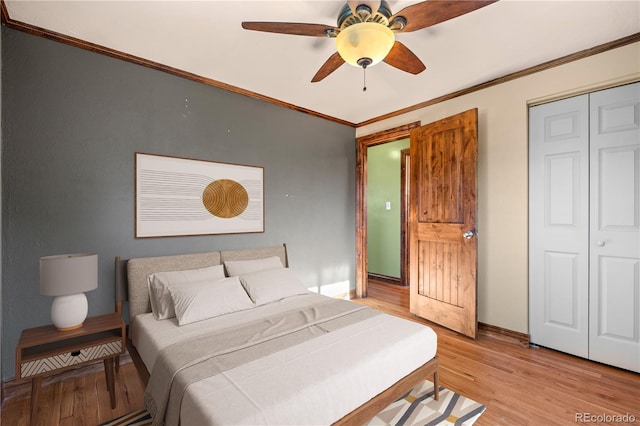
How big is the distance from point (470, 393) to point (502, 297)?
1245 mm

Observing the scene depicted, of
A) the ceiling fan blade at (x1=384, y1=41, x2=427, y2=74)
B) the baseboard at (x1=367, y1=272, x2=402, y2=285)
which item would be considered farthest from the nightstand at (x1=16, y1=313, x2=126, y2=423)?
the baseboard at (x1=367, y1=272, x2=402, y2=285)

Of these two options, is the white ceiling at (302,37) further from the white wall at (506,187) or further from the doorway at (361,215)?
the doorway at (361,215)

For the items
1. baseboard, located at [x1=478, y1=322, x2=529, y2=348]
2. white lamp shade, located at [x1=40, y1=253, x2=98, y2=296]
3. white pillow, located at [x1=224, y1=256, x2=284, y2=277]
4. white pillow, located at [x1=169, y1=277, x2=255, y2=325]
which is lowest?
baseboard, located at [x1=478, y1=322, x2=529, y2=348]

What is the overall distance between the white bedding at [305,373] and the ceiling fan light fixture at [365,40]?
1683 millimetres

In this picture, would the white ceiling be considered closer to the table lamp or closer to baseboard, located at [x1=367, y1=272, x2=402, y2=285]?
the table lamp

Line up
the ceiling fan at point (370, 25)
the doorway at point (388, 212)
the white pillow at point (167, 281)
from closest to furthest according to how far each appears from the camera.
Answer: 1. the ceiling fan at point (370, 25)
2. the white pillow at point (167, 281)
3. the doorway at point (388, 212)

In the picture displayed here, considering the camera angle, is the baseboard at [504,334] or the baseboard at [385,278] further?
the baseboard at [385,278]

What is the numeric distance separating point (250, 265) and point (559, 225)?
2873 millimetres

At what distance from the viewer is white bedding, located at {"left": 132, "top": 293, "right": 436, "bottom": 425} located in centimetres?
124

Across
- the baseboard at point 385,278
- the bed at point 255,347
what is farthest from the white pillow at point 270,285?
the baseboard at point 385,278

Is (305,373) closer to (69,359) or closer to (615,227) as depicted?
(69,359)

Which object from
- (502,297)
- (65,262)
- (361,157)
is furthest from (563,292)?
(65,262)

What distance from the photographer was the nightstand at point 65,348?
1751 mm

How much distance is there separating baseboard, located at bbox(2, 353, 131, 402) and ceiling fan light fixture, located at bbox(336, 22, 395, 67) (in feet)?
9.45
